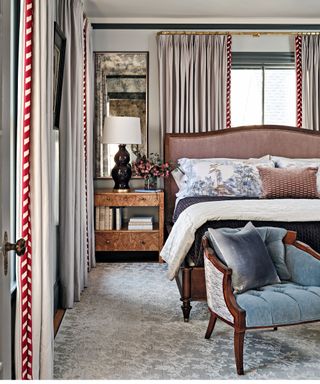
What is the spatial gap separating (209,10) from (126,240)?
2.66m

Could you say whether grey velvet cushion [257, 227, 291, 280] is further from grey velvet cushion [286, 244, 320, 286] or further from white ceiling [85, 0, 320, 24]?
white ceiling [85, 0, 320, 24]

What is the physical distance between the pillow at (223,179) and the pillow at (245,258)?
1945mm

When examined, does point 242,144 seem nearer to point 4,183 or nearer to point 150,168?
point 150,168

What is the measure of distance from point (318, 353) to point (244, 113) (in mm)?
3551

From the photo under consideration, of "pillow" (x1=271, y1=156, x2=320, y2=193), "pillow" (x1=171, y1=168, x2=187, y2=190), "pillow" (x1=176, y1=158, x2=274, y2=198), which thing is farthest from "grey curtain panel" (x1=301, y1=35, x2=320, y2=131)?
"pillow" (x1=171, y1=168, x2=187, y2=190)

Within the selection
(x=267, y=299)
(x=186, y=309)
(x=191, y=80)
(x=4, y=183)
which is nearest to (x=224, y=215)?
(x=186, y=309)

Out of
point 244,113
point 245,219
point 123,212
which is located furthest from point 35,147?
point 244,113

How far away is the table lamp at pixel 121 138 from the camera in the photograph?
18.0 feet

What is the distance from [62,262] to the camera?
4.09 metres

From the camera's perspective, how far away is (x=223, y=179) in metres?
5.20

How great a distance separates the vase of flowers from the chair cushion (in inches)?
111

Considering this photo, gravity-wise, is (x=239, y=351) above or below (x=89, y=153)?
below

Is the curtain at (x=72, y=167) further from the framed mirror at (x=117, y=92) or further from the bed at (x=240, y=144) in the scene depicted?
the bed at (x=240, y=144)

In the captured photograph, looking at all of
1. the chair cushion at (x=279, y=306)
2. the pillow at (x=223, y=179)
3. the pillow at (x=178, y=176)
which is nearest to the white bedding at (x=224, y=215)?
the chair cushion at (x=279, y=306)
